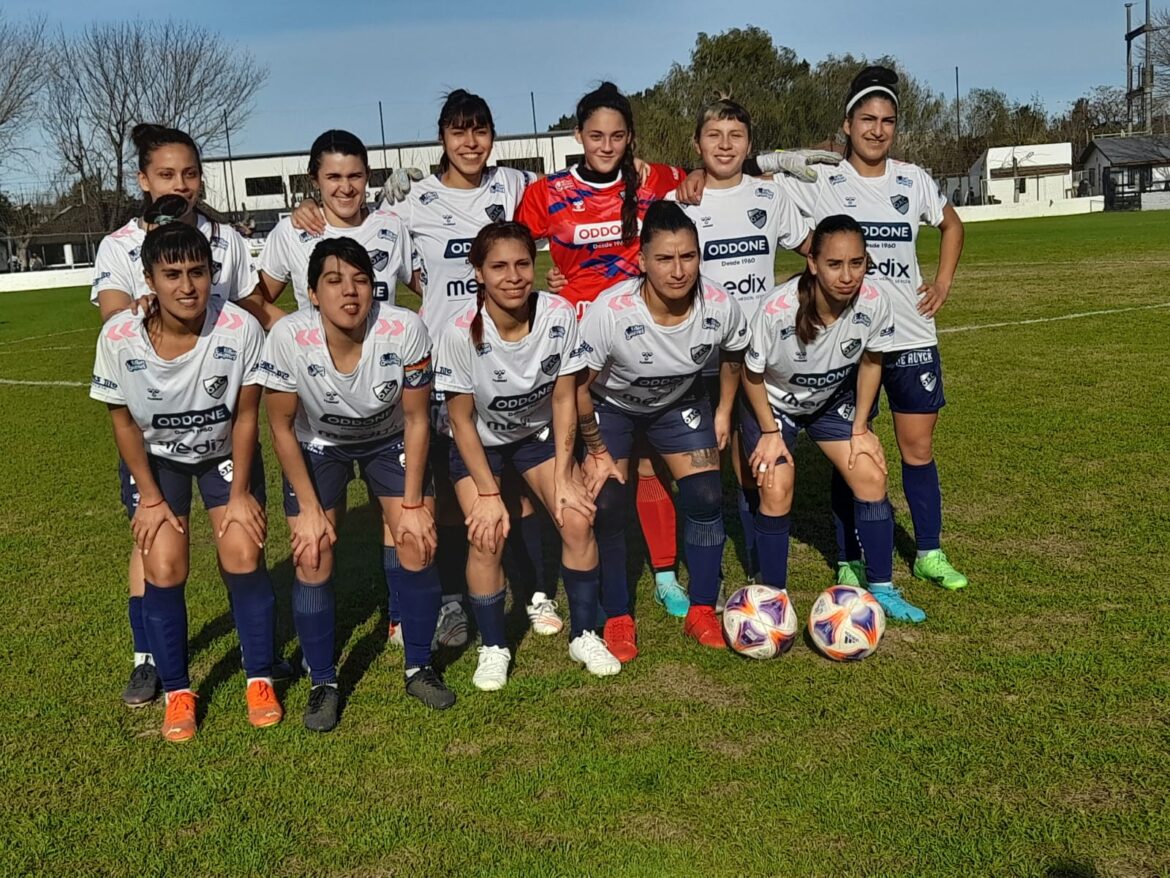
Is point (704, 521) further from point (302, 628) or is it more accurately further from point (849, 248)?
point (302, 628)

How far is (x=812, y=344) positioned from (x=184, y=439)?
98.1 inches

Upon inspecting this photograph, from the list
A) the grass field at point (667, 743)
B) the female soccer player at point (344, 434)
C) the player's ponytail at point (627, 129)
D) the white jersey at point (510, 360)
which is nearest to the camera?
the grass field at point (667, 743)

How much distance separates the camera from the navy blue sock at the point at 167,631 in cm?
391

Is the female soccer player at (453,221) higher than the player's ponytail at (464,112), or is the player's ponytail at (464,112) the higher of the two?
the player's ponytail at (464,112)

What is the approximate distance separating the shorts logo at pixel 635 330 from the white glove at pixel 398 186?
1304mm

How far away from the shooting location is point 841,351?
447 centimetres

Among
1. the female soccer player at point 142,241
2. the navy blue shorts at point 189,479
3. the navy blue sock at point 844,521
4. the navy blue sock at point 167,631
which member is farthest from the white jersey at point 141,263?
the navy blue sock at point 844,521

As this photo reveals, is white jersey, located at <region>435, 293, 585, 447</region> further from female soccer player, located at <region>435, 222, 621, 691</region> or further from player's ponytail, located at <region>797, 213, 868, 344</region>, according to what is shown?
player's ponytail, located at <region>797, 213, 868, 344</region>

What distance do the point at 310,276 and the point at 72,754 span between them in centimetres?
189

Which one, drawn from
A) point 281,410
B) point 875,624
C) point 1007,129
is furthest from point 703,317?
point 1007,129

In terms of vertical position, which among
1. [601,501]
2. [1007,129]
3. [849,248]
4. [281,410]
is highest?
[1007,129]

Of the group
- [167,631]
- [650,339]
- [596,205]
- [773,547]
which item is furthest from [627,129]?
[167,631]

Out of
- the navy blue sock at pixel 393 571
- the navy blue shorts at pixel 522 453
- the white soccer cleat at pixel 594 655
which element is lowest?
the white soccer cleat at pixel 594 655

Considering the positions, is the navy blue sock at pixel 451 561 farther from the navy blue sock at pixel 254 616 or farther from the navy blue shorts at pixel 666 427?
A: the navy blue sock at pixel 254 616
